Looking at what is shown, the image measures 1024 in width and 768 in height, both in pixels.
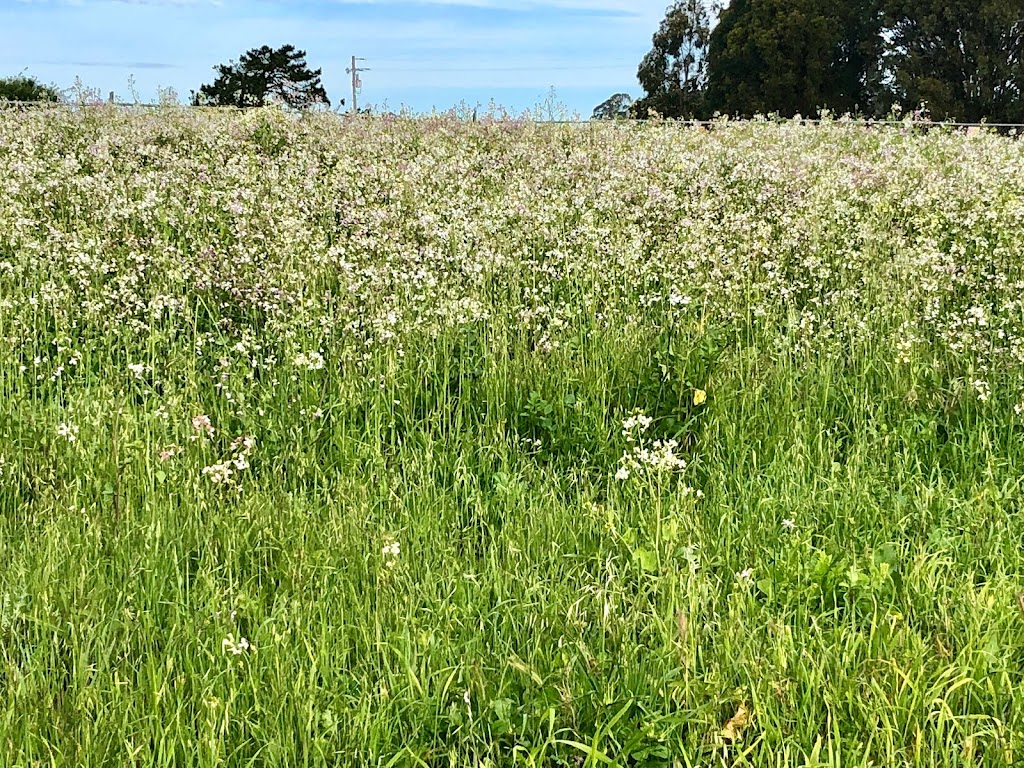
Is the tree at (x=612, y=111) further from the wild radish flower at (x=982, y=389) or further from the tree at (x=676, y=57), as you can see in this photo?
the tree at (x=676, y=57)

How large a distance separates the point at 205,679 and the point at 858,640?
1931 millimetres

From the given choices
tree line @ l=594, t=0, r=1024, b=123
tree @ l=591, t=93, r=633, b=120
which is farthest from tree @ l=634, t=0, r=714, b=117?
tree @ l=591, t=93, r=633, b=120

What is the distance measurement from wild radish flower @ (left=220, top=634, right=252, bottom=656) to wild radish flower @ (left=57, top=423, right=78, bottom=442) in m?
1.51

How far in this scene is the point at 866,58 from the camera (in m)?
52.2

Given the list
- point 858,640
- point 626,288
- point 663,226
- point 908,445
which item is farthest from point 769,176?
point 858,640

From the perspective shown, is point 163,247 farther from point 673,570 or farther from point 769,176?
point 769,176

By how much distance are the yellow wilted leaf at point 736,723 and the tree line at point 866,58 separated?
4811 centimetres

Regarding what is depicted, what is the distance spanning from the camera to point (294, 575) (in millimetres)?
3096

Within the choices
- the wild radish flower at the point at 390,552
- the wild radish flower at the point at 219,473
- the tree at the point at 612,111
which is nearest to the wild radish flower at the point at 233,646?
the wild radish flower at the point at 390,552

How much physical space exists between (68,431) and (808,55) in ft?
180

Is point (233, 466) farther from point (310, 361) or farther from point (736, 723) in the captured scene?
point (736, 723)

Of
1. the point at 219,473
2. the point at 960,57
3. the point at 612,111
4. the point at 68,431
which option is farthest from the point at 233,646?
the point at 960,57

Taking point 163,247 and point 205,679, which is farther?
point 163,247

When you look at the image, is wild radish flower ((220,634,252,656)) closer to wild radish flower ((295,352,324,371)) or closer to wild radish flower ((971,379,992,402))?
wild radish flower ((295,352,324,371))
